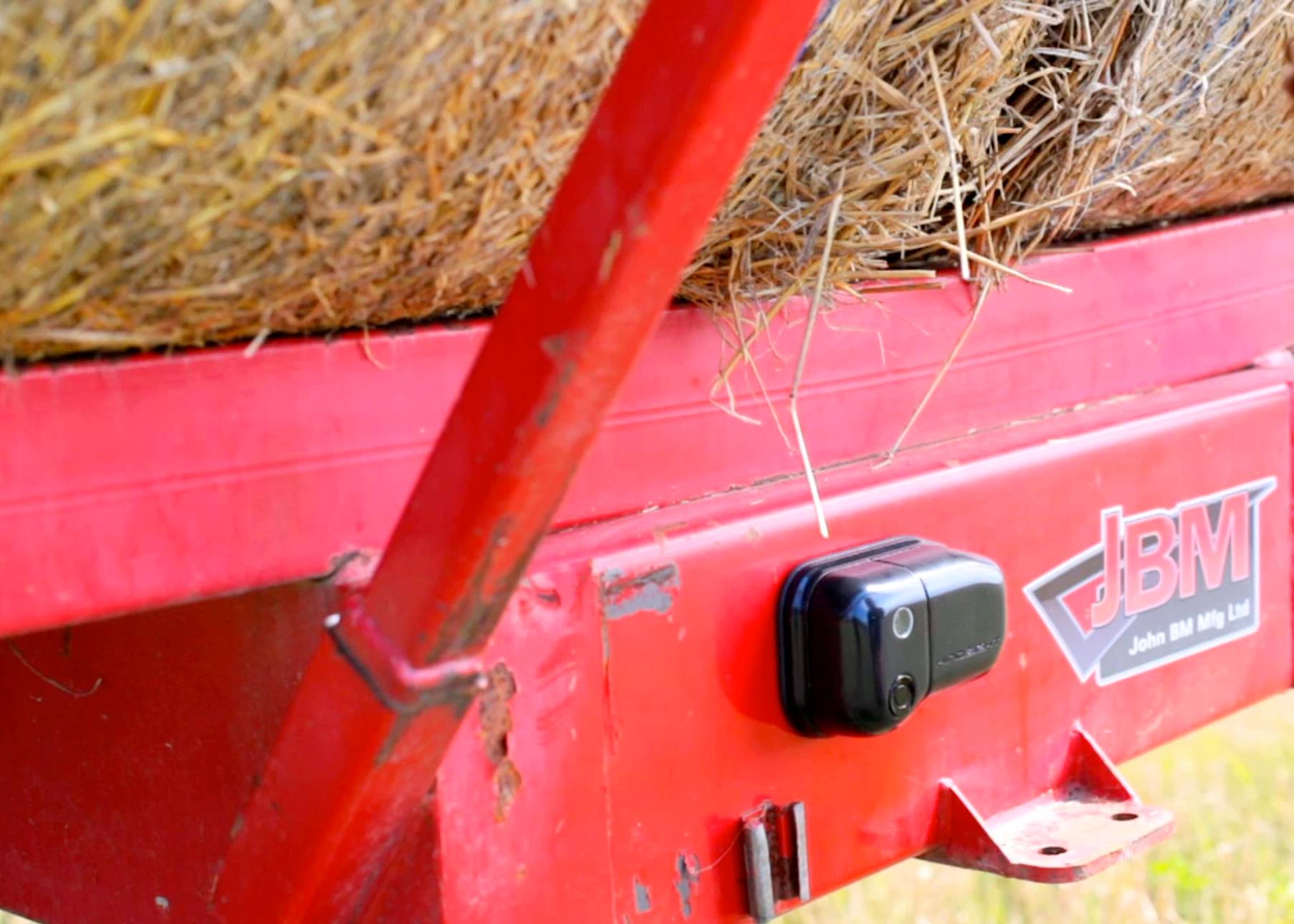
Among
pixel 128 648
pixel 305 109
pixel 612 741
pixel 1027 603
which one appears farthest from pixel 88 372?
pixel 1027 603

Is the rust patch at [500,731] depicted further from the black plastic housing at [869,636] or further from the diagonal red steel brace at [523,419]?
the black plastic housing at [869,636]

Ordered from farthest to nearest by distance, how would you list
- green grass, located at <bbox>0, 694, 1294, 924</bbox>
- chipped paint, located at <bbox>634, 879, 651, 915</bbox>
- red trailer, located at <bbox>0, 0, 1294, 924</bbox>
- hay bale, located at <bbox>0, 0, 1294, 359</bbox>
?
green grass, located at <bbox>0, 694, 1294, 924</bbox>, chipped paint, located at <bbox>634, 879, 651, 915</bbox>, red trailer, located at <bbox>0, 0, 1294, 924</bbox>, hay bale, located at <bbox>0, 0, 1294, 359</bbox>

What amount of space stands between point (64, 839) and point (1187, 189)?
1.39 m

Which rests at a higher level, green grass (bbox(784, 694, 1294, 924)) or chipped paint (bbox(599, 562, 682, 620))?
chipped paint (bbox(599, 562, 682, 620))

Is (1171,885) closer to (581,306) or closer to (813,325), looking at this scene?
(813,325)

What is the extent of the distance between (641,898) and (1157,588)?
797mm

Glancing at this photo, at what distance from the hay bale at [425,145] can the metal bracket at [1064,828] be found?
550 mm

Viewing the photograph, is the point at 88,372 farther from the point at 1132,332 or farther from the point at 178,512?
the point at 1132,332

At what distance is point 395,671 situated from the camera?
101 centimetres

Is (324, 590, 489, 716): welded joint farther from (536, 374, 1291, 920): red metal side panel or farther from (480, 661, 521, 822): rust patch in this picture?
(536, 374, 1291, 920): red metal side panel

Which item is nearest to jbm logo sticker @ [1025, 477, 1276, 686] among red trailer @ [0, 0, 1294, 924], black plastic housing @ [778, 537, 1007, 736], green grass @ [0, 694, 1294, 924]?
red trailer @ [0, 0, 1294, 924]

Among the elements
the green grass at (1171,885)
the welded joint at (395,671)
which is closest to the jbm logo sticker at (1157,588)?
the welded joint at (395,671)

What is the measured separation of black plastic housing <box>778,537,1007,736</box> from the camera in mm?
1372

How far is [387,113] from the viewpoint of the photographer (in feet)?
3.05
